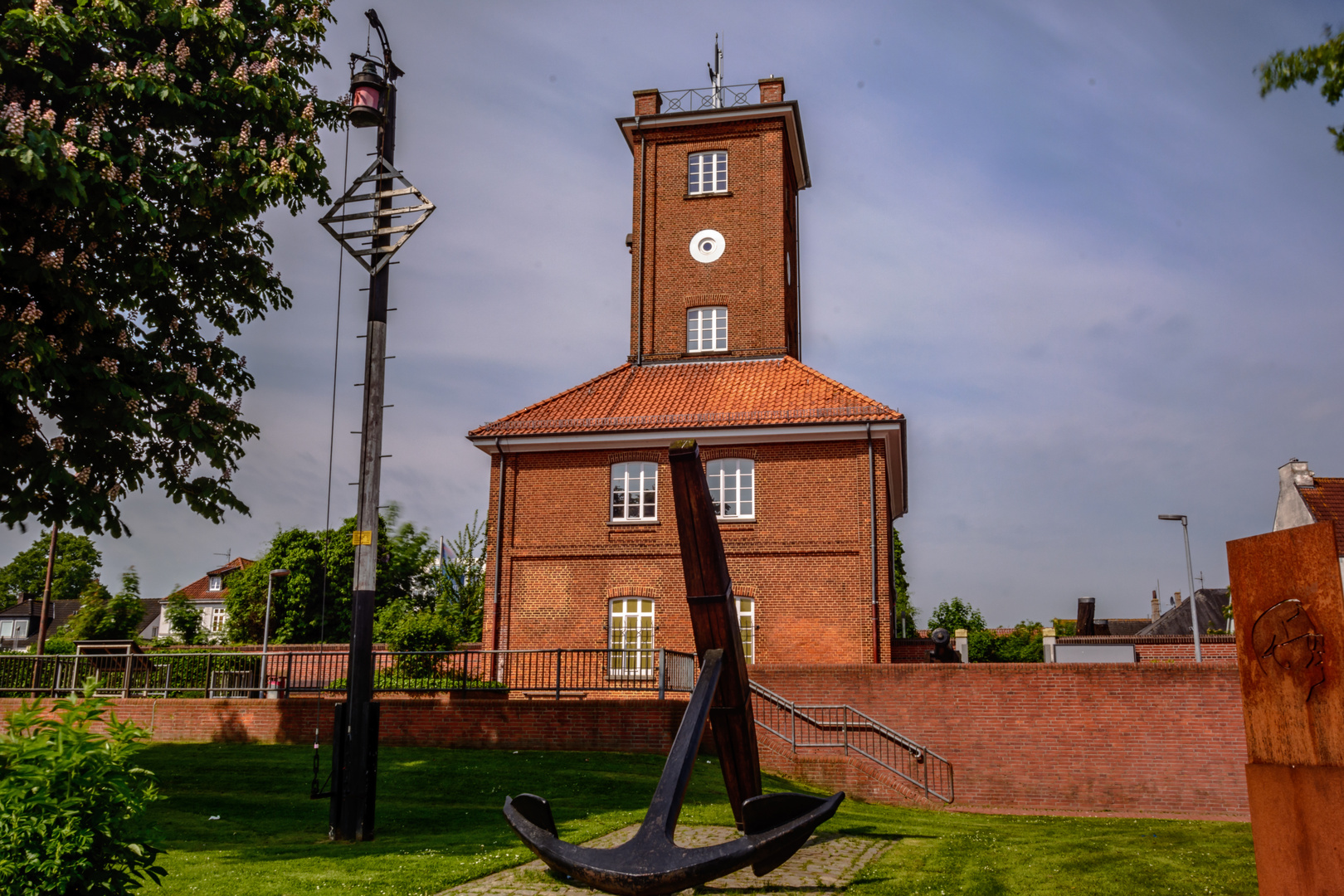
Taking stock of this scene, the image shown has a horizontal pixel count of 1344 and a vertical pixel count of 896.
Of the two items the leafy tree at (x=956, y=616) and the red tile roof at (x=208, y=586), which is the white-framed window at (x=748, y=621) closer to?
the leafy tree at (x=956, y=616)

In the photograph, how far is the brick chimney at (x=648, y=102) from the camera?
30016 mm

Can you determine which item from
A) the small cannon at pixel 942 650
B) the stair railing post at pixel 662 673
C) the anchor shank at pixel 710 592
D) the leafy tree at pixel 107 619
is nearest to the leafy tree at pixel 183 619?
the leafy tree at pixel 107 619

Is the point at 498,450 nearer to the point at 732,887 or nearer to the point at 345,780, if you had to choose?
the point at 345,780

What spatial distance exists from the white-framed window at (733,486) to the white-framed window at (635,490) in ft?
4.80

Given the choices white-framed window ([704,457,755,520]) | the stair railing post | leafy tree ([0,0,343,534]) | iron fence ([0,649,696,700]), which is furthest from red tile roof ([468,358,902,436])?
leafy tree ([0,0,343,534])

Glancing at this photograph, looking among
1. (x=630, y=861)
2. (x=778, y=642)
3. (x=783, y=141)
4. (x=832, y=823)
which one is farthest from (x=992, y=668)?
(x=783, y=141)

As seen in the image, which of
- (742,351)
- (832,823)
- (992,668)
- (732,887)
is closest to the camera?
(732,887)

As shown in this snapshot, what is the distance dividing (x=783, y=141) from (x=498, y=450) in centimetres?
1212

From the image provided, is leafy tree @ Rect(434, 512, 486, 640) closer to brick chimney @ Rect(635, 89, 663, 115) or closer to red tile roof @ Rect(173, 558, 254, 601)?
brick chimney @ Rect(635, 89, 663, 115)

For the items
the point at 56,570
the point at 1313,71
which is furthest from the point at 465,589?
the point at 56,570

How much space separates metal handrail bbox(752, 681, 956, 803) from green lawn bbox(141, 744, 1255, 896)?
2.08 meters

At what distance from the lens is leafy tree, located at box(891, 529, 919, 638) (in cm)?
4659

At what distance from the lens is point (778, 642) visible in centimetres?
2369

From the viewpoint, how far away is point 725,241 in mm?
28828
